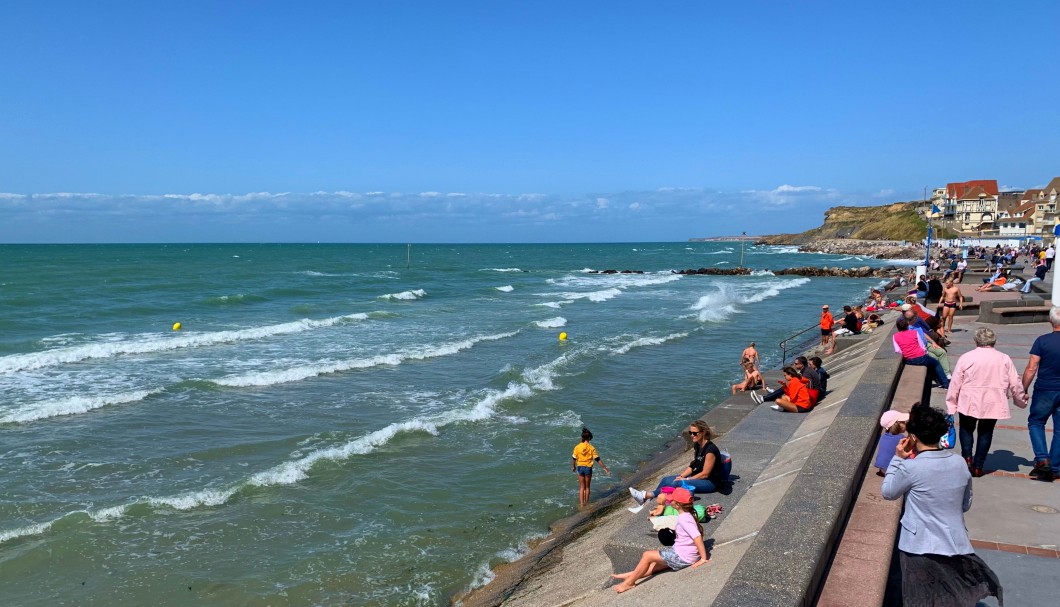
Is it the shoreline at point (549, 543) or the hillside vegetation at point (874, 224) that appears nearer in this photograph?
the shoreline at point (549, 543)

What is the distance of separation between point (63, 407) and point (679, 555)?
1448cm

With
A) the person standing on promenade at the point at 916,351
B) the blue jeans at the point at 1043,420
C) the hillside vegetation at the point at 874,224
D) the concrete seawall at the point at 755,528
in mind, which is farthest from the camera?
the hillside vegetation at the point at 874,224

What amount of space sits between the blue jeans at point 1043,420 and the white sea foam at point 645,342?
16.4 meters

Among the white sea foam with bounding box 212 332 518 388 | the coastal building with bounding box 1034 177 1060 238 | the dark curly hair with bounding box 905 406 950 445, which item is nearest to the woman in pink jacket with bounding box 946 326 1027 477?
the dark curly hair with bounding box 905 406 950 445

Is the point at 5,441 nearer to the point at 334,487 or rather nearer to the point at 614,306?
the point at 334,487

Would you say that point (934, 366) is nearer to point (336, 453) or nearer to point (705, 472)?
point (705, 472)

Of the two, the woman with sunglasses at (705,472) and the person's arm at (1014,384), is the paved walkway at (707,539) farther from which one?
the person's arm at (1014,384)

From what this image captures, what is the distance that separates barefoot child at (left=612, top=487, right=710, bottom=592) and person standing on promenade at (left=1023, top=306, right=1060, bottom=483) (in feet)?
11.0

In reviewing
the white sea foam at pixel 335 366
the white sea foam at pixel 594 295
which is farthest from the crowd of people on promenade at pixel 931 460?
the white sea foam at pixel 594 295

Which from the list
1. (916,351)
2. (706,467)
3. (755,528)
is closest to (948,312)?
(916,351)

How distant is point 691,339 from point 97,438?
61.9 feet

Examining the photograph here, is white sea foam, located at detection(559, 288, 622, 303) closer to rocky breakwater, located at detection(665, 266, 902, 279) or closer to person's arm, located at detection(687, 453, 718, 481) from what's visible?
rocky breakwater, located at detection(665, 266, 902, 279)

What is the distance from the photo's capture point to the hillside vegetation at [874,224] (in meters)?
127

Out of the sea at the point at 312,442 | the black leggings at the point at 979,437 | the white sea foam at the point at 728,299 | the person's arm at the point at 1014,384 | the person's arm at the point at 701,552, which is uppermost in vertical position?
the person's arm at the point at 1014,384
